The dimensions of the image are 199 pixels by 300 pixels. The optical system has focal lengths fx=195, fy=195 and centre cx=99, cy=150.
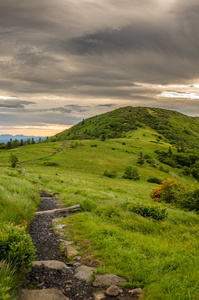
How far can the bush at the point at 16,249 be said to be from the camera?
5371mm

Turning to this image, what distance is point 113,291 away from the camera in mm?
5129

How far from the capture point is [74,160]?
80688 millimetres

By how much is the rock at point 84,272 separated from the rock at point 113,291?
0.85 meters

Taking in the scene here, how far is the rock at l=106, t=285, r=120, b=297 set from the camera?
507 cm

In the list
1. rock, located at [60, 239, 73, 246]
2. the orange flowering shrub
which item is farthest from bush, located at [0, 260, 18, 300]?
the orange flowering shrub

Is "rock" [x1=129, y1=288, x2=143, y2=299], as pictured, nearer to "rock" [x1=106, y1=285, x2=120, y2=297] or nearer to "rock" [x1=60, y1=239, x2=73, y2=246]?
"rock" [x1=106, y1=285, x2=120, y2=297]

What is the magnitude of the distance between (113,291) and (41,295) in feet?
5.99

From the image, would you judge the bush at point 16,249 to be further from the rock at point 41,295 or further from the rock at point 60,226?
the rock at point 60,226

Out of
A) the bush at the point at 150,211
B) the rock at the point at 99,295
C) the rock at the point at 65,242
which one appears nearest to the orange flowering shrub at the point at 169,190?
the bush at the point at 150,211

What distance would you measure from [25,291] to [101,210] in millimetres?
7633

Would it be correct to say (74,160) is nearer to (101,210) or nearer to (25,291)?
(101,210)

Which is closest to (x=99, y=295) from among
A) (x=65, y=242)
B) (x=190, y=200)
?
(x=65, y=242)

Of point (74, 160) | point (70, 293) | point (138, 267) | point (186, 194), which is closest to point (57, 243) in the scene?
point (70, 293)

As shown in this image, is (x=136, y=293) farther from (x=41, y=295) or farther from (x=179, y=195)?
(x=179, y=195)
